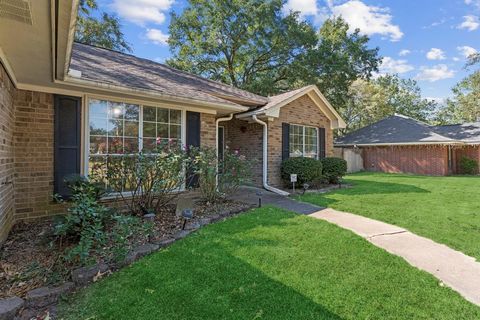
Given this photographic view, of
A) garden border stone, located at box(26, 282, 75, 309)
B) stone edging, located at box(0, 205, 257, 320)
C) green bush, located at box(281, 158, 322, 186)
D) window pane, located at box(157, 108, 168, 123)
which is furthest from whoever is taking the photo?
green bush, located at box(281, 158, 322, 186)

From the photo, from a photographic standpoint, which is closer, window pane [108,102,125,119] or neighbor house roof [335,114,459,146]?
window pane [108,102,125,119]

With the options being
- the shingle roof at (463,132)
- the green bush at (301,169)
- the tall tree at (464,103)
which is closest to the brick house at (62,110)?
the green bush at (301,169)

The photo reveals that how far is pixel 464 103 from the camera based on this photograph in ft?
115

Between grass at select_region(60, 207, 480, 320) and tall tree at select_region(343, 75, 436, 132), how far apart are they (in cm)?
2960

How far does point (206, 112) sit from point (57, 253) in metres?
5.07

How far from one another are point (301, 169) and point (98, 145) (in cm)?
635

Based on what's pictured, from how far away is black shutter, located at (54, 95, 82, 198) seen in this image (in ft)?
Result: 17.9

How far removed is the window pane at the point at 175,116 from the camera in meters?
7.21

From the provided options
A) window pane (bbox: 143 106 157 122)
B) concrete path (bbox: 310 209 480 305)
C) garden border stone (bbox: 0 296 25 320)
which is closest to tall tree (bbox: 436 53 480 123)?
concrete path (bbox: 310 209 480 305)

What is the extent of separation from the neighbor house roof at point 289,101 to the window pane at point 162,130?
3.35 m

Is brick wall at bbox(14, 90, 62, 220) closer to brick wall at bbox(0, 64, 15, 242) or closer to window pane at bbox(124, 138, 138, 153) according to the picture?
brick wall at bbox(0, 64, 15, 242)

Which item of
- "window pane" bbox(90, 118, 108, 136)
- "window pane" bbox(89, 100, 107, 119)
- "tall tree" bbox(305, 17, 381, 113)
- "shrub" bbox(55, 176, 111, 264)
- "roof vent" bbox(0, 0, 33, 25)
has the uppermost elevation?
"tall tree" bbox(305, 17, 381, 113)

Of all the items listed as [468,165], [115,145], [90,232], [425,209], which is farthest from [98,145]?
[468,165]

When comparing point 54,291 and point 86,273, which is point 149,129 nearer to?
point 86,273
